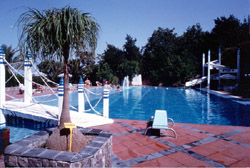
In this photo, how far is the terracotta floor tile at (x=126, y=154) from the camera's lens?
3.75 m

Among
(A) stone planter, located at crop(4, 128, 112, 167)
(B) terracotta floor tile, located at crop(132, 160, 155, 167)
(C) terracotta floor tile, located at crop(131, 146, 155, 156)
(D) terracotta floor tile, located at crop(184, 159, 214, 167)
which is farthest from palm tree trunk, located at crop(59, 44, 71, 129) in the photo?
(D) terracotta floor tile, located at crop(184, 159, 214, 167)

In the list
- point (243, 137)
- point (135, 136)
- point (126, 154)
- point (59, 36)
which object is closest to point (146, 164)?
point (126, 154)

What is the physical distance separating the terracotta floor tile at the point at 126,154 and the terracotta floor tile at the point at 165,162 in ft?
1.42

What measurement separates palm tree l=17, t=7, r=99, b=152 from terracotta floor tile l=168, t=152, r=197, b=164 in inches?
71.4

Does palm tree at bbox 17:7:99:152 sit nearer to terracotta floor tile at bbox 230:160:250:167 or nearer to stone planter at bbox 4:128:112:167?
stone planter at bbox 4:128:112:167

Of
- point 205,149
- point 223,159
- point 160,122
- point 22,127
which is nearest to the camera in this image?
point 223,159

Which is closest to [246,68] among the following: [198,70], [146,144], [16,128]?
[198,70]

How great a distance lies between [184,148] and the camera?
422 cm

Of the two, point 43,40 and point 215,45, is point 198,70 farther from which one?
point 43,40

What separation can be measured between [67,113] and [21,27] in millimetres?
1632

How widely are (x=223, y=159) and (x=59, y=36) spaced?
3765 millimetres

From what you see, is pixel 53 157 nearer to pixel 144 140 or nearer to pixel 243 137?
pixel 144 140

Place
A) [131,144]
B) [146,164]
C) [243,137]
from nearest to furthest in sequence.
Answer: [146,164], [131,144], [243,137]

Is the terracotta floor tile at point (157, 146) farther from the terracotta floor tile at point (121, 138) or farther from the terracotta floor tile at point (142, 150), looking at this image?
the terracotta floor tile at point (121, 138)
